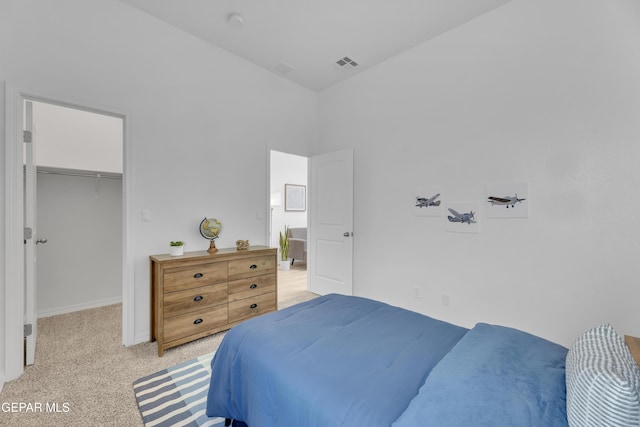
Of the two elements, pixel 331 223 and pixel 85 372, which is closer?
pixel 85 372

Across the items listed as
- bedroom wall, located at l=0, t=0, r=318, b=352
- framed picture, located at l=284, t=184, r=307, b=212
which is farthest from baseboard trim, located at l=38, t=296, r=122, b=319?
framed picture, located at l=284, t=184, r=307, b=212

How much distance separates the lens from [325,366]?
1.10 metres

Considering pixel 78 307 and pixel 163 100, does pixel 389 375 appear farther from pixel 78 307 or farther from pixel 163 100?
pixel 78 307

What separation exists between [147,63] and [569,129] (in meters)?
3.80

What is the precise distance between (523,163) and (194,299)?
320 centimetres

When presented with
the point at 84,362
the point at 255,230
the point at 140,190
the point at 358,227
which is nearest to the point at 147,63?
the point at 140,190

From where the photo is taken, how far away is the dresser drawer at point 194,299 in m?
2.35

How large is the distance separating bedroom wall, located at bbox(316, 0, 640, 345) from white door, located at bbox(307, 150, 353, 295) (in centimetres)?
43

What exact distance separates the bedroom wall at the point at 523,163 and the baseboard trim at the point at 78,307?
3343 millimetres

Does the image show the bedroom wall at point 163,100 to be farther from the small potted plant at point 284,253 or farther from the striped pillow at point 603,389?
the striped pillow at point 603,389

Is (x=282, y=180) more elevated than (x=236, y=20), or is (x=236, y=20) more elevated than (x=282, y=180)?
(x=236, y=20)

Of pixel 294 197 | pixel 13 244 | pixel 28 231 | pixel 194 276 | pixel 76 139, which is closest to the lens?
pixel 13 244

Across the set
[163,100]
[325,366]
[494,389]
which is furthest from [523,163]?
[163,100]

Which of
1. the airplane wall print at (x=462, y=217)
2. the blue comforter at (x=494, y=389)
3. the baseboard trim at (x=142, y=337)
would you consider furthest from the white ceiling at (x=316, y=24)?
the baseboard trim at (x=142, y=337)
